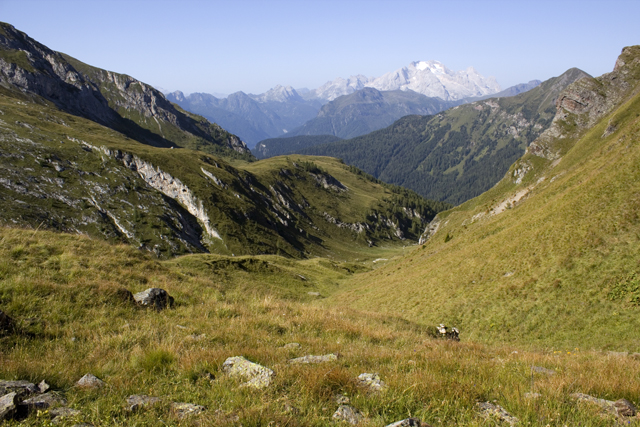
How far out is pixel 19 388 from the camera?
5.36 m

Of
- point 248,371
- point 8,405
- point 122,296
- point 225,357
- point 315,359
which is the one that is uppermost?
point 8,405

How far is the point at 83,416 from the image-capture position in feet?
16.4

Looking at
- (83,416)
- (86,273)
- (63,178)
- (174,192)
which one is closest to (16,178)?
(63,178)

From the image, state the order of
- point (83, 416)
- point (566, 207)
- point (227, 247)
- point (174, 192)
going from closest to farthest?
point (83, 416) < point (566, 207) < point (227, 247) < point (174, 192)

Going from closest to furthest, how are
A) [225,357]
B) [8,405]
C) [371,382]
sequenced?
1. [8,405]
2. [371,382]
3. [225,357]

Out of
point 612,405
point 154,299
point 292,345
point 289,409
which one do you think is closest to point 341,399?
point 289,409

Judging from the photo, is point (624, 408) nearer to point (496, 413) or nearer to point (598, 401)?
point (598, 401)

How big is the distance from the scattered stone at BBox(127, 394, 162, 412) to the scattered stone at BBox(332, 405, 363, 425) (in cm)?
310

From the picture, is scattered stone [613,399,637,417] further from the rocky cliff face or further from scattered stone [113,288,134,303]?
the rocky cliff face

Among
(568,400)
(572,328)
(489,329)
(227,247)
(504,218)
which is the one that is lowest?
(227,247)

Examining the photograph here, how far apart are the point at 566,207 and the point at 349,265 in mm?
57725

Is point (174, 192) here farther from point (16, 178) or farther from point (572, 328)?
point (572, 328)

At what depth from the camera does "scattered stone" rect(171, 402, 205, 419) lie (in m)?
5.25

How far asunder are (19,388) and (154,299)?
6.88 m
